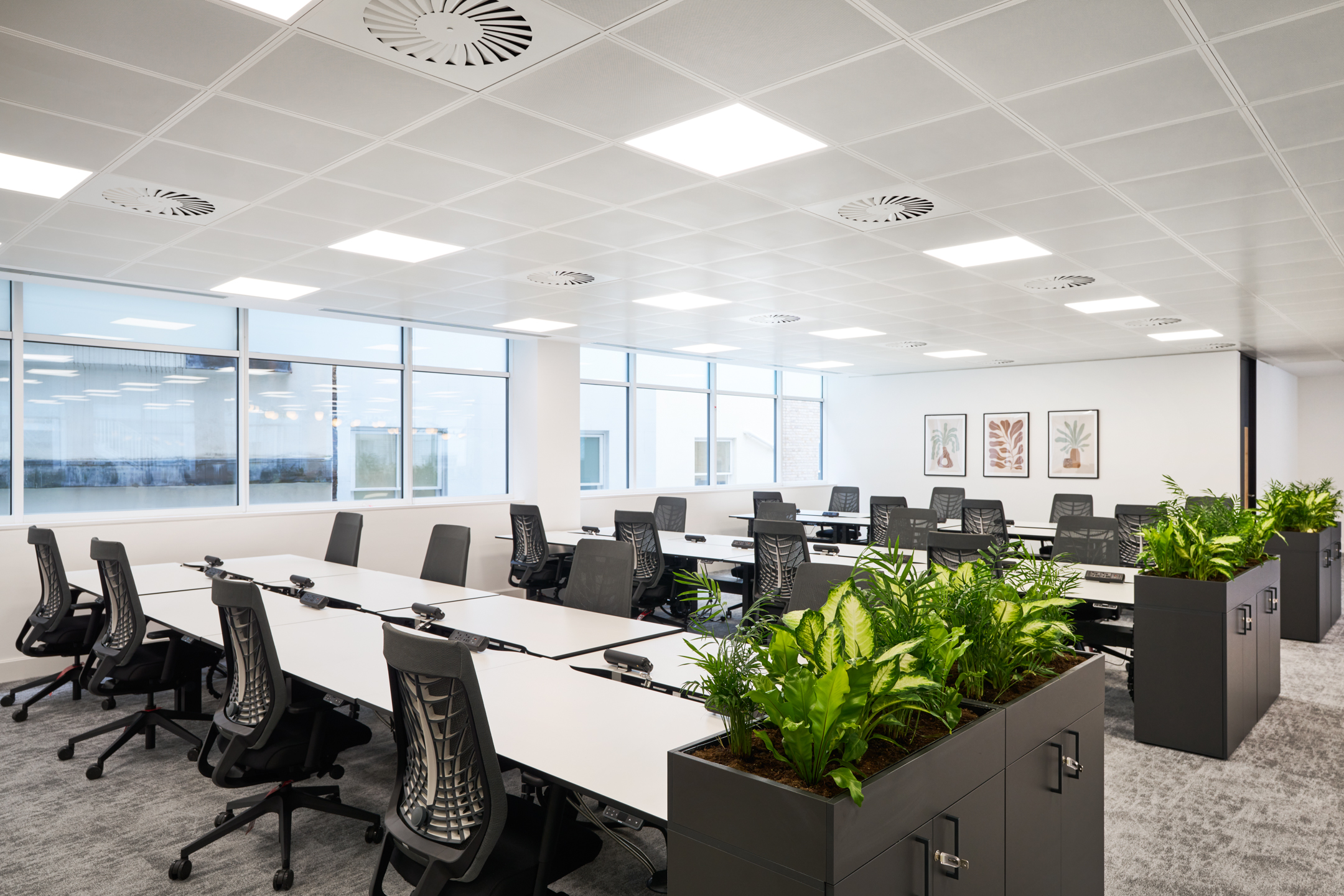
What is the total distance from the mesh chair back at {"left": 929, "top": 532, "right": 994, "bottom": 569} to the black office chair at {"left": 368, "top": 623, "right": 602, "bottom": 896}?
116 inches

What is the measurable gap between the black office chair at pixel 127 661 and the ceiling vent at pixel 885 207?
11.8 feet

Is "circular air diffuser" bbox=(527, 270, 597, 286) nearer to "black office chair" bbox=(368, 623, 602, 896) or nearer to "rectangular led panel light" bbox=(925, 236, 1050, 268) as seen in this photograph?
"rectangular led panel light" bbox=(925, 236, 1050, 268)

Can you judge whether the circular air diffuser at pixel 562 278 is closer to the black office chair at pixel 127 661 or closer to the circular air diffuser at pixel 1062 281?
the black office chair at pixel 127 661

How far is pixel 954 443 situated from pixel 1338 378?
7396 millimetres

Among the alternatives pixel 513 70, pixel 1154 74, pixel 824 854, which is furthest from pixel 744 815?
pixel 1154 74

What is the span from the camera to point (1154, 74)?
2.49 m

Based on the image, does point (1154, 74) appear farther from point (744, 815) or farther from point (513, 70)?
point (744, 815)

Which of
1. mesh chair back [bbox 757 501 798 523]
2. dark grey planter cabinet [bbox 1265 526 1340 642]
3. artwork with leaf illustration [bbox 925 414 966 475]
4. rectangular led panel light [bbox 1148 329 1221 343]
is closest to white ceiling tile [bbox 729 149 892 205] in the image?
mesh chair back [bbox 757 501 798 523]

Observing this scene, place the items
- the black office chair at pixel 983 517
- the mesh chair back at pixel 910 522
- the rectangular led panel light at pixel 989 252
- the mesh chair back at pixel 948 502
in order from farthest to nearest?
the mesh chair back at pixel 948 502 < the black office chair at pixel 983 517 < the mesh chair back at pixel 910 522 < the rectangular led panel light at pixel 989 252

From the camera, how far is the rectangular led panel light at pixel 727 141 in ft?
9.43

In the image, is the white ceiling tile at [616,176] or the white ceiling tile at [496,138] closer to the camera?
the white ceiling tile at [496,138]

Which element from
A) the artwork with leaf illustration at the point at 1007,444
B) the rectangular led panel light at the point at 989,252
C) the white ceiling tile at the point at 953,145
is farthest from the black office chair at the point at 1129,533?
the artwork with leaf illustration at the point at 1007,444

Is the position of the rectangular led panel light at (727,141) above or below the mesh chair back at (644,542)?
above

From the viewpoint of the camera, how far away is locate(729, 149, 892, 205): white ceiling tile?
128 inches
